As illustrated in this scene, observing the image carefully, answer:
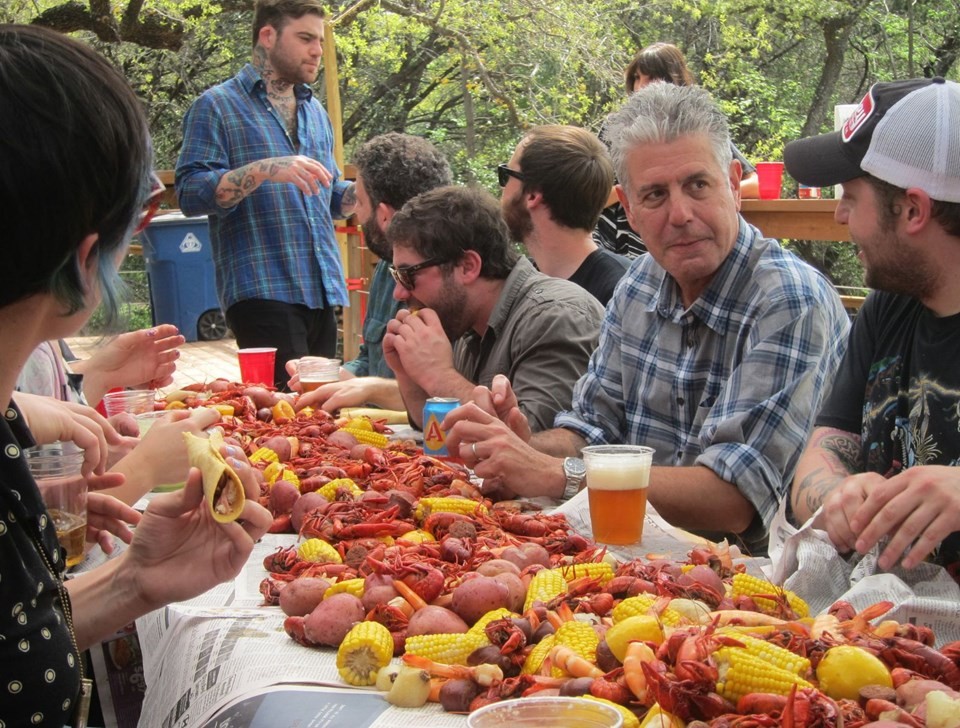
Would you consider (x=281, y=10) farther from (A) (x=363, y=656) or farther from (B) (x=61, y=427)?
(A) (x=363, y=656)

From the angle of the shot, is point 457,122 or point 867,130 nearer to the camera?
point 867,130

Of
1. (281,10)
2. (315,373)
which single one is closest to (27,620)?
(315,373)

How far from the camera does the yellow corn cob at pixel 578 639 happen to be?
4.58ft

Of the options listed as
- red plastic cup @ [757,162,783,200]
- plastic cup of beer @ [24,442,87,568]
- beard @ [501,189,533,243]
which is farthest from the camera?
red plastic cup @ [757,162,783,200]

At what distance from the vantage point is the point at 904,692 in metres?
1.23

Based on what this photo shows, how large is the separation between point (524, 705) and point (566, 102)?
39.3 ft

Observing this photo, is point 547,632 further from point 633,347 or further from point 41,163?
point 633,347

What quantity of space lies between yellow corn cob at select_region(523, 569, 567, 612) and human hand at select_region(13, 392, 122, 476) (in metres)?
0.96

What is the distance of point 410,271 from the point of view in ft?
12.0

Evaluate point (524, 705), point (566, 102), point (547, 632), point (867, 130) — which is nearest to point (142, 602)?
point (547, 632)

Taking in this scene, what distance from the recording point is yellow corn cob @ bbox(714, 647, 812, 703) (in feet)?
3.98

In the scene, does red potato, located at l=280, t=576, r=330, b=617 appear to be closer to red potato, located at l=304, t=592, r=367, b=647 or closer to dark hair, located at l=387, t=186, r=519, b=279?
red potato, located at l=304, t=592, r=367, b=647

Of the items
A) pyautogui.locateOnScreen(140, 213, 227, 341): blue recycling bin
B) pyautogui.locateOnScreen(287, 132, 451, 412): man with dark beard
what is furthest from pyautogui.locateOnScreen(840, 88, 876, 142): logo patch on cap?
pyautogui.locateOnScreen(140, 213, 227, 341): blue recycling bin

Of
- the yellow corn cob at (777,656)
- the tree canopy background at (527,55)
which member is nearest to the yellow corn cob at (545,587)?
the yellow corn cob at (777,656)
